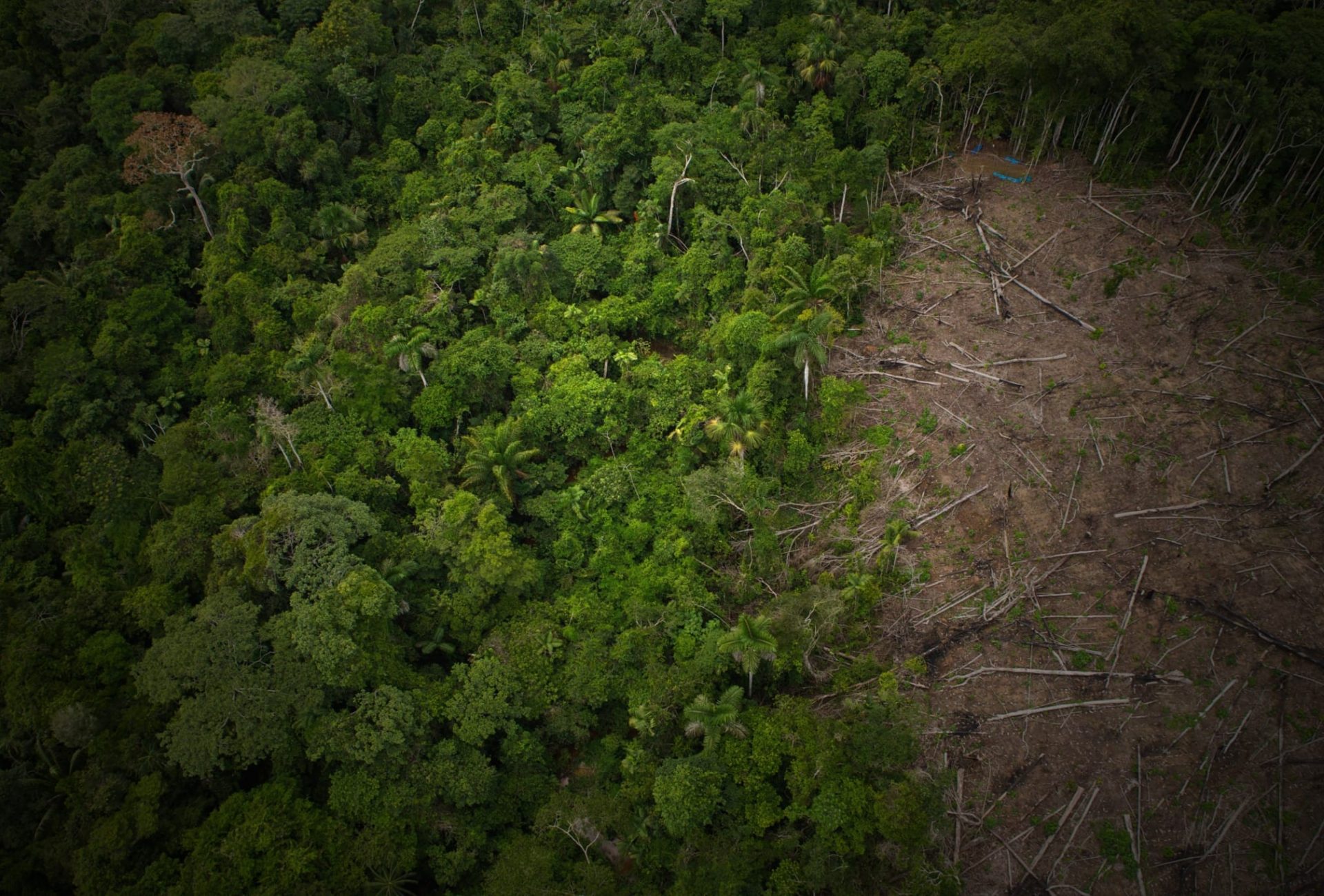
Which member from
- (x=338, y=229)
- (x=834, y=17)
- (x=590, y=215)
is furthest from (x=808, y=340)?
(x=338, y=229)

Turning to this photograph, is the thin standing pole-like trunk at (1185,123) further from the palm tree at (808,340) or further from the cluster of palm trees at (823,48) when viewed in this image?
Result: the palm tree at (808,340)

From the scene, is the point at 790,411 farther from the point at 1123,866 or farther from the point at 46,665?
the point at 46,665

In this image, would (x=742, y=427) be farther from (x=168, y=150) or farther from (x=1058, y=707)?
(x=168, y=150)

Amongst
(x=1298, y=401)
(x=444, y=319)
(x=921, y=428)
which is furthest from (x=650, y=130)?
(x=1298, y=401)

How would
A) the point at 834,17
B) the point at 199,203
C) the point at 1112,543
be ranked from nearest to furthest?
the point at 1112,543 → the point at 199,203 → the point at 834,17

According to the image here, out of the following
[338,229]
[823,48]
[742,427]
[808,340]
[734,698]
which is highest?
[823,48]

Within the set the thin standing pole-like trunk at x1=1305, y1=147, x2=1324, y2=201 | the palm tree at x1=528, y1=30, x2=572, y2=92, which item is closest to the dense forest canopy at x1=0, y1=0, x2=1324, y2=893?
the palm tree at x1=528, y1=30, x2=572, y2=92
